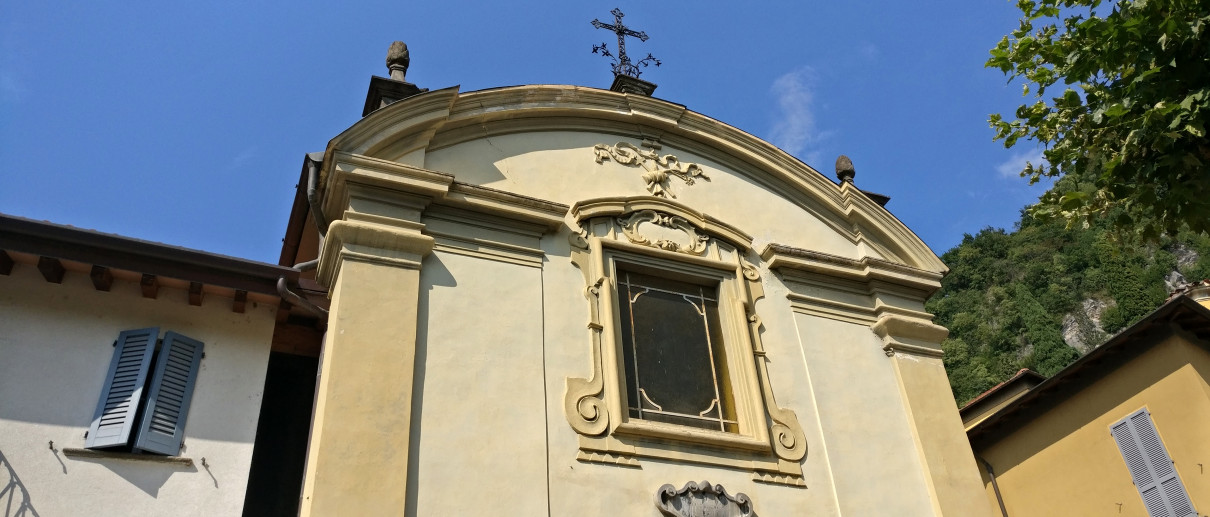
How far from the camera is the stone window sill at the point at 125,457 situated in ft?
24.8

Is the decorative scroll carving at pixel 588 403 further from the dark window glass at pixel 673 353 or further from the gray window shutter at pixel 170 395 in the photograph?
the gray window shutter at pixel 170 395

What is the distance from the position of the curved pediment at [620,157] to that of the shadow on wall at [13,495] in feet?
11.0

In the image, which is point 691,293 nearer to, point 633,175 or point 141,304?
point 633,175

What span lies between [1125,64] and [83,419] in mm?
8736

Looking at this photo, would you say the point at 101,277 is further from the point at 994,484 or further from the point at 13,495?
the point at 994,484

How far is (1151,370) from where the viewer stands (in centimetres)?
1334

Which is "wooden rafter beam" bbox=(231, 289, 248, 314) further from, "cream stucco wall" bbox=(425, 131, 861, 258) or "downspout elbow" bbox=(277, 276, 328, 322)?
"cream stucco wall" bbox=(425, 131, 861, 258)

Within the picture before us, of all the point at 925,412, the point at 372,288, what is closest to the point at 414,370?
the point at 372,288

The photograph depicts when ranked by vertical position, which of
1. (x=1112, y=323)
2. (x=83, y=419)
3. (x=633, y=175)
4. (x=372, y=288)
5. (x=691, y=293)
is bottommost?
(x=83, y=419)

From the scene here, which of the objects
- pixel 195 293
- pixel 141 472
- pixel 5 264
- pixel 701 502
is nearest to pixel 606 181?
pixel 701 502

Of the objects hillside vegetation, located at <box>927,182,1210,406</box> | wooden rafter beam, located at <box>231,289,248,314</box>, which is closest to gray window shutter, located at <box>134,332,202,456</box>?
wooden rafter beam, located at <box>231,289,248,314</box>

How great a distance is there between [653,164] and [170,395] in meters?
5.16

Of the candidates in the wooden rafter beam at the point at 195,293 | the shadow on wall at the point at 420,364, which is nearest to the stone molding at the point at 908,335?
the shadow on wall at the point at 420,364

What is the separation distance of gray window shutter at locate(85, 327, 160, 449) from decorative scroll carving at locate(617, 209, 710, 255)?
4356 mm
